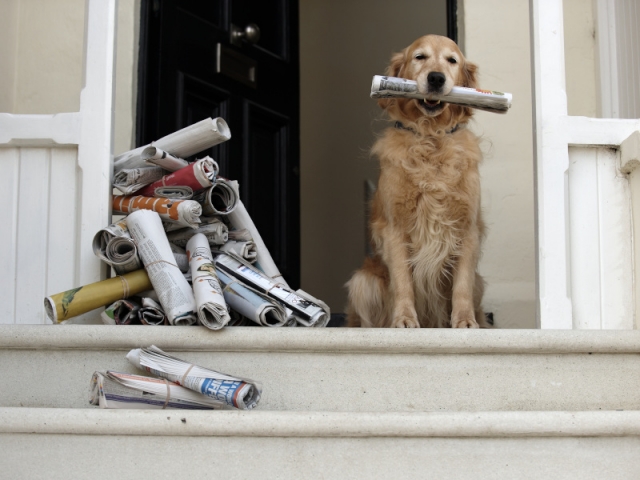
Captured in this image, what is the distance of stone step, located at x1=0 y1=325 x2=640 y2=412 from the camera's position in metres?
1.79

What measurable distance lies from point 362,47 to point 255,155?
1.83 m

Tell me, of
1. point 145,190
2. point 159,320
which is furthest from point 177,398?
point 145,190

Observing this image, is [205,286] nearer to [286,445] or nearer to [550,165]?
[286,445]

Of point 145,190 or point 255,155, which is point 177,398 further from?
point 255,155

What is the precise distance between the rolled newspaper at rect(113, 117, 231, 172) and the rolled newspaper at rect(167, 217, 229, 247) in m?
0.24

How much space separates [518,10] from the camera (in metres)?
3.65

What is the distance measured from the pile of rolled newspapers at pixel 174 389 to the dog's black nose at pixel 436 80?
4.16 ft

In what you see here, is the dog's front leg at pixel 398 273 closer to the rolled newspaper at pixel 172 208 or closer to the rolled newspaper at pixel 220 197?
the rolled newspaper at pixel 220 197

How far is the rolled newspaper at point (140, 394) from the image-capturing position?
1685 mm

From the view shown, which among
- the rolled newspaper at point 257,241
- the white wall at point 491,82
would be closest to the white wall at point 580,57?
the white wall at point 491,82

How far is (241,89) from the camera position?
3711 millimetres

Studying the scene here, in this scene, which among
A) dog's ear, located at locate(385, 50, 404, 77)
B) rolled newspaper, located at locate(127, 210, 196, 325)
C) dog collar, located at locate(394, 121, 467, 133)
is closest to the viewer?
rolled newspaper, located at locate(127, 210, 196, 325)

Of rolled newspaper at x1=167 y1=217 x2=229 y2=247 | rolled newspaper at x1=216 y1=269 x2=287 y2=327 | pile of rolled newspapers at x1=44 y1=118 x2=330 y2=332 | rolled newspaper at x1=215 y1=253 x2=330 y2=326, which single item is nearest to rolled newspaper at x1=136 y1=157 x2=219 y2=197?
pile of rolled newspapers at x1=44 y1=118 x2=330 y2=332

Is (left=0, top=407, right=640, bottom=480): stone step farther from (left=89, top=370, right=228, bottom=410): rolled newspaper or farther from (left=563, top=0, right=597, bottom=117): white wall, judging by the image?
(left=563, top=0, right=597, bottom=117): white wall
